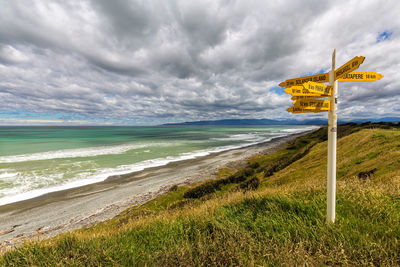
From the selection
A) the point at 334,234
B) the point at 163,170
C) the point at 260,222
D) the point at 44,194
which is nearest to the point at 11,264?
the point at 260,222

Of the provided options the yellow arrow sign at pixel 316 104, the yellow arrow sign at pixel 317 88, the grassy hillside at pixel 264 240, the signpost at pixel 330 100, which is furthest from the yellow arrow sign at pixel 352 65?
the grassy hillside at pixel 264 240

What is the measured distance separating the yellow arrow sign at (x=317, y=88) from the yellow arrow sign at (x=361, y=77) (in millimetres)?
429

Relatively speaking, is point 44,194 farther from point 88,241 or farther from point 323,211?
point 323,211

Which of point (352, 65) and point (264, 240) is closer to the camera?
point (352, 65)

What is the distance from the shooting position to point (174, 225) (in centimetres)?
389

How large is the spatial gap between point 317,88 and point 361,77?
1.20 metres

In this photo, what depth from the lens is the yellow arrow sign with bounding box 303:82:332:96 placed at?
8.10 ft

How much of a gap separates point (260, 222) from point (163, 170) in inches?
871

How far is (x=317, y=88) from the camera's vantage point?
2.63m

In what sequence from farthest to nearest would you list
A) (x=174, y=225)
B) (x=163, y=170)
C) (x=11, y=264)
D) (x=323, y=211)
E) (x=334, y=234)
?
(x=163, y=170), (x=174, y=225), (x=323, y=211), (x=11, y=264), (x=334, y=234)

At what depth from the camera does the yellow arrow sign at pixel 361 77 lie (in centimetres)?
292

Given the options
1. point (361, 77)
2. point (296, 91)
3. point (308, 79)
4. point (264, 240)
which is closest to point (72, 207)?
point (264, 240)

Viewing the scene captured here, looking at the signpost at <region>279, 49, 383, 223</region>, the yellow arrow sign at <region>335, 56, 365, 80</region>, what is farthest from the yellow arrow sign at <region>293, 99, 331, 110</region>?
the yellow arrow sign at <region>335, 56, 365, 80</region>

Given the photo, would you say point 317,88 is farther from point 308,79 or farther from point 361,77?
point 361,77
